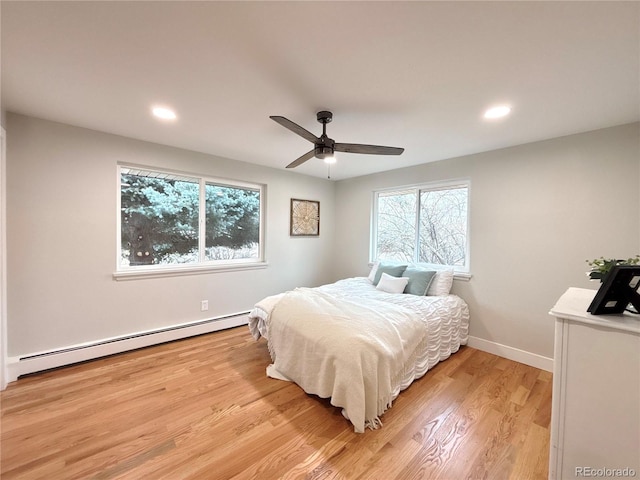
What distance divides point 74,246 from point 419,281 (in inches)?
148

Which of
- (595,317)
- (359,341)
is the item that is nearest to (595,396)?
(595,317)

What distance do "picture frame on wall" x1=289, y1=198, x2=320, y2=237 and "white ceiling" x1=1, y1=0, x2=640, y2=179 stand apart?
6.08ft

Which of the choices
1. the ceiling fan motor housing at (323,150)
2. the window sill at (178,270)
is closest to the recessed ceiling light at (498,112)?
the ceiling fan motor housing at (323,150)

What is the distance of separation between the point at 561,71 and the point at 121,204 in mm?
3907

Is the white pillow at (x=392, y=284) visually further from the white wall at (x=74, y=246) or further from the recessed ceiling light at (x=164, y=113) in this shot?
the recessed ceiling light at (x=164, y=113)

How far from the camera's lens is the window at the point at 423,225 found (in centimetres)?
330

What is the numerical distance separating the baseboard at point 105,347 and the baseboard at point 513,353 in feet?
10.4

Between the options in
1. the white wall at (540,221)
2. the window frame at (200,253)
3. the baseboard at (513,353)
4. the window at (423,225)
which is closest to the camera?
the white wall at (540,221)

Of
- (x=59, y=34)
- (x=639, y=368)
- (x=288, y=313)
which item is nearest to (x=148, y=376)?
(x=288, y=313)

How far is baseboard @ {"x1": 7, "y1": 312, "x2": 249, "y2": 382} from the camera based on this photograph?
2.28m

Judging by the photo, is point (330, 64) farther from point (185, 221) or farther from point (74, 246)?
point (74, 246)

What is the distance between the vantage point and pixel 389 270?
137 inches

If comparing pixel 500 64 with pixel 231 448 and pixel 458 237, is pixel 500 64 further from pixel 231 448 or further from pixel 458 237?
pixel 231 448

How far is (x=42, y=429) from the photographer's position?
66.7 inches
